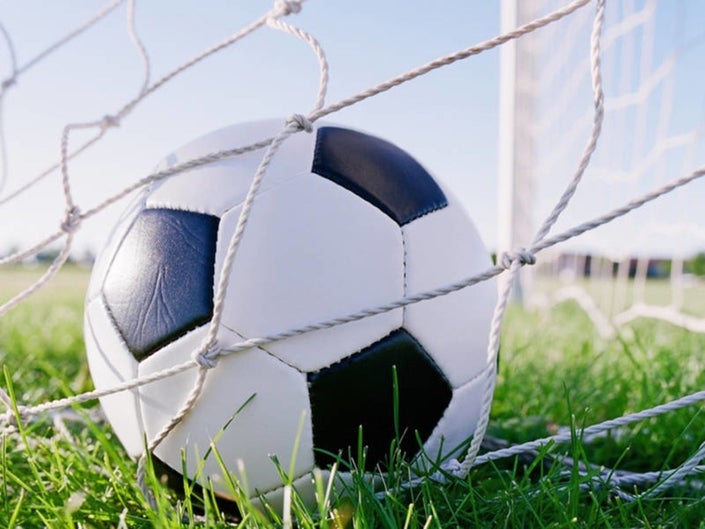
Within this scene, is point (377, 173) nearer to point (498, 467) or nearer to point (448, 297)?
point (448, 297)

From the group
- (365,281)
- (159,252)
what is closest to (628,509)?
(365,281)

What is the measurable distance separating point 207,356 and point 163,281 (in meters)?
0.18

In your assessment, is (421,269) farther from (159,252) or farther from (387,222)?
(159,252)

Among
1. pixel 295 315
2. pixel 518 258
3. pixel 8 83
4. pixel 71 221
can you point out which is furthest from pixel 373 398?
pixel 8 83

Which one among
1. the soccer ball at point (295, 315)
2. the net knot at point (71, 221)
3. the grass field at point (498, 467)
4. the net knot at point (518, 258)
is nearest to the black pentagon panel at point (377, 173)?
the soccer ball at point (295, 315)

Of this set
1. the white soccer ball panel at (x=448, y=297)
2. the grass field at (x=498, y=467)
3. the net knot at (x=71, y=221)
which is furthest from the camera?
the net knot at (x=71, y=221)

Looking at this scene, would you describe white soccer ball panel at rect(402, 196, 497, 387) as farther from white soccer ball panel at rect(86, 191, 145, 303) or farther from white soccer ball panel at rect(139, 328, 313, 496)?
white soccer ball panel at rect(86, 191, 145, 303)

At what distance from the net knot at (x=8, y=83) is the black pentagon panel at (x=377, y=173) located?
51.4 inches

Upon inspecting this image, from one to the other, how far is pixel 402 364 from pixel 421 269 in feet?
0.56

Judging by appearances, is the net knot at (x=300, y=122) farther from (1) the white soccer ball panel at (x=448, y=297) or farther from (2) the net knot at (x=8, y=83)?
(2) the net knot at (x=8, y=83)

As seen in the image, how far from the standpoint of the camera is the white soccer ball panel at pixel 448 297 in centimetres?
125

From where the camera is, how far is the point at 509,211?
529cm

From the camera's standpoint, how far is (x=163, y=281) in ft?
4.04

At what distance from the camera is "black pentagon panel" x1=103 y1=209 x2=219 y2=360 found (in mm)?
1202
